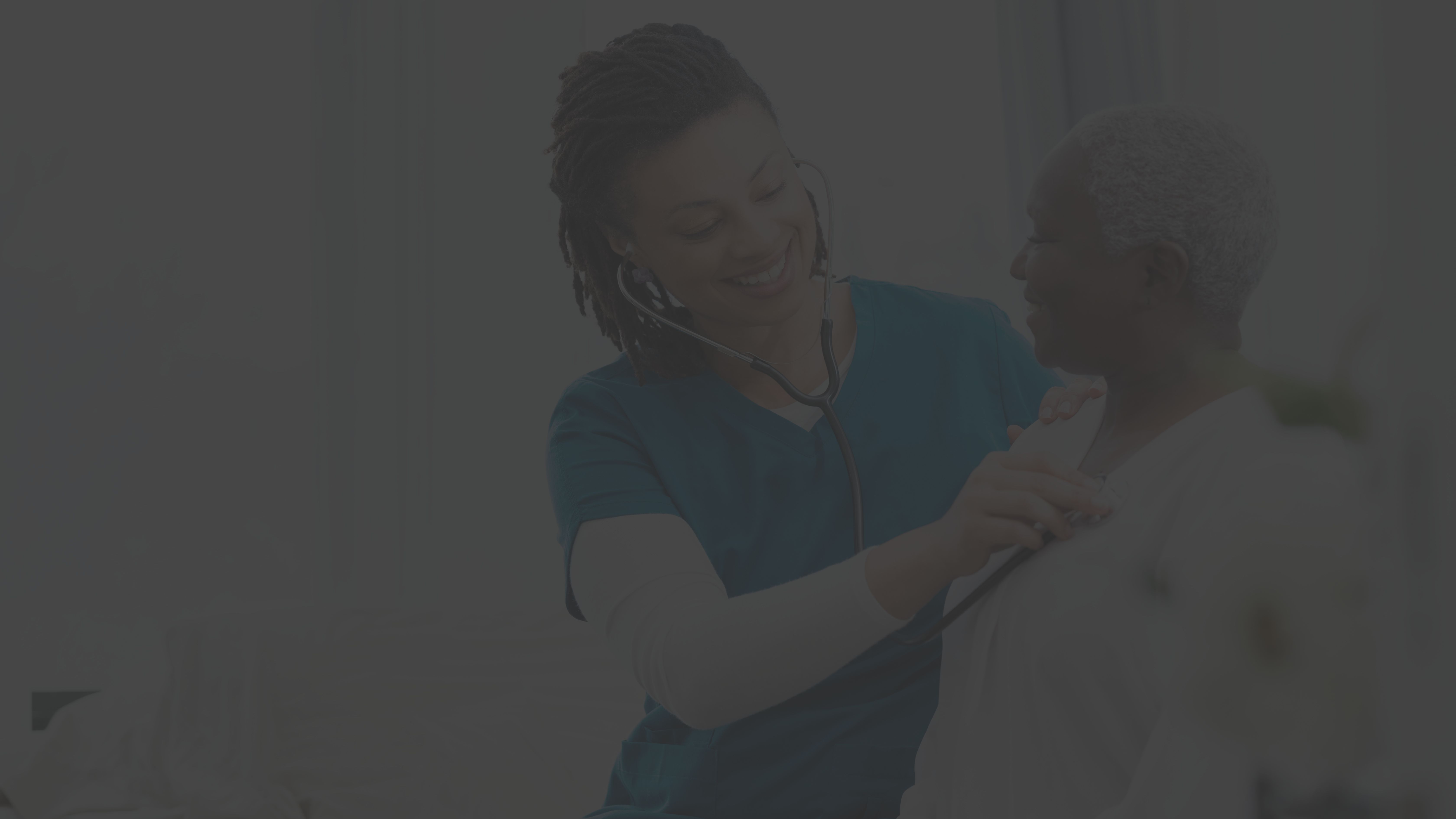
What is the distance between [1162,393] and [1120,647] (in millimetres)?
193

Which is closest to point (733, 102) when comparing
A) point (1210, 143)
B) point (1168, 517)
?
point (1210, 143)

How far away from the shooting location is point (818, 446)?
3.28 feet

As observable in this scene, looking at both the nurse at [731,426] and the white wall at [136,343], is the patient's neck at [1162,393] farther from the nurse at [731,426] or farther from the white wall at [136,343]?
the white wall at [136,343]

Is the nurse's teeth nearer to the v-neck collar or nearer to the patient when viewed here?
the v-neck collar

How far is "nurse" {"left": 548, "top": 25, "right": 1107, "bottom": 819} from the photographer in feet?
3.00

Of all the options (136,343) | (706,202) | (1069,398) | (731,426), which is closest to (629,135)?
(706,202)

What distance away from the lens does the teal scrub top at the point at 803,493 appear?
93 centimetres

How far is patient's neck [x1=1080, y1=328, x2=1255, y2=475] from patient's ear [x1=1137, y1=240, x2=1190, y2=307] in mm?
33

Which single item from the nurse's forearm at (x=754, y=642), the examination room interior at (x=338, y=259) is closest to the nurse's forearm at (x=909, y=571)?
the nurse's forearm at (x=754, y=642)

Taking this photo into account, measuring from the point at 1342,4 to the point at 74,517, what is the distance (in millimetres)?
2971

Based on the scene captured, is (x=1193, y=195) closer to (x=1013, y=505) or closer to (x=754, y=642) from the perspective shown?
(x=1013, y=505)

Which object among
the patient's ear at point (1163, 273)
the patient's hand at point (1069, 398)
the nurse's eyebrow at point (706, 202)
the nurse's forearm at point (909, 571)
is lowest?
the nurse's forearm at point (909, 571)

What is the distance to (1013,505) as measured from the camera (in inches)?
23.6

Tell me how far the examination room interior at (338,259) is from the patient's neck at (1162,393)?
5.52ft
